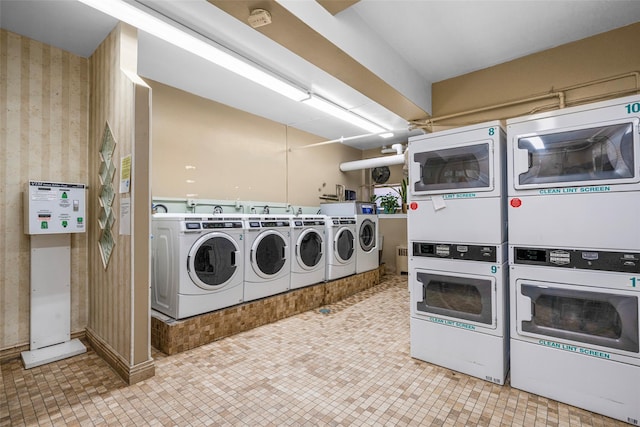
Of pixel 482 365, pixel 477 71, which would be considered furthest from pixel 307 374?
pixel 477 71

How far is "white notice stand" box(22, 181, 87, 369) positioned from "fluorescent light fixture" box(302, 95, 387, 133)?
251cm

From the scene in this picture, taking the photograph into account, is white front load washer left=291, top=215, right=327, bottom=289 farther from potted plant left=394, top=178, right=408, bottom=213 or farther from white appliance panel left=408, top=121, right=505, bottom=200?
potted plant left=394, top=178, right=408, bottom=213

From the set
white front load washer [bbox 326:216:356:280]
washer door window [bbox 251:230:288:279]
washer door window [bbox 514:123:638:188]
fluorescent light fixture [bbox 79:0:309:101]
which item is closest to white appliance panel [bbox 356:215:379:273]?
white front load washer [bbox 326:216:356:280]

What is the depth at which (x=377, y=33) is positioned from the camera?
2.81 meters

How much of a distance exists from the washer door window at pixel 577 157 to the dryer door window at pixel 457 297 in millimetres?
784

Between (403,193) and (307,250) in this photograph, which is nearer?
(307,250)

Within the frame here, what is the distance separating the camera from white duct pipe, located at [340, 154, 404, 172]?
567 centimetres

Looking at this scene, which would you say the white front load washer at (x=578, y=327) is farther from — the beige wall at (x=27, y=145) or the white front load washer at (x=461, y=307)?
the beige wall at (x=27, y=145)

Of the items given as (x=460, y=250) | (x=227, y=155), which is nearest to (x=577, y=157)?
(x=460, y=250)

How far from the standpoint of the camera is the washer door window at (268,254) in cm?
323

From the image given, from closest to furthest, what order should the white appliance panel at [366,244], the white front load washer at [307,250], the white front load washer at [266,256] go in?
the white front load washer at [266,256], the white front load washer at [307,250], the white appliance panel at [366,244]

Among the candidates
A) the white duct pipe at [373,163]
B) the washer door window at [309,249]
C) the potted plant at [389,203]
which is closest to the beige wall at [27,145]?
the washer door window at [309,249]

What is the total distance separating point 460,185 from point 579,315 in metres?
1.11

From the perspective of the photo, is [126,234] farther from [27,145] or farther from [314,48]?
[314,48]
